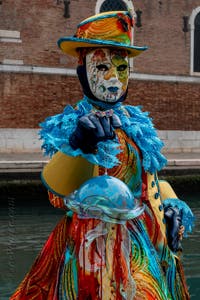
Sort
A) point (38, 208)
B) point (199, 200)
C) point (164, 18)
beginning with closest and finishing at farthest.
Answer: point (38, 208)
point (199, 200)
point (164, 18)

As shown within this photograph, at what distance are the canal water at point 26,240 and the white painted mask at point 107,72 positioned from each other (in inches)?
101

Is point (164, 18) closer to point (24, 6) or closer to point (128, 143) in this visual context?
point (24, 6)

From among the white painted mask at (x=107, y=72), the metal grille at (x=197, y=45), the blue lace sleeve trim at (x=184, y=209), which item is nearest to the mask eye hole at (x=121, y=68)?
the white painted mask at (x=107, y=72)

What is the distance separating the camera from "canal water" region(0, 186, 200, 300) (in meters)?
4.86

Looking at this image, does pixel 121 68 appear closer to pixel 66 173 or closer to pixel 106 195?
pixel 66 173

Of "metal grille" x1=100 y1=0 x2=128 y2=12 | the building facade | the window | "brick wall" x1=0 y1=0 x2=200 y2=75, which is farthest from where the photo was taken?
the window

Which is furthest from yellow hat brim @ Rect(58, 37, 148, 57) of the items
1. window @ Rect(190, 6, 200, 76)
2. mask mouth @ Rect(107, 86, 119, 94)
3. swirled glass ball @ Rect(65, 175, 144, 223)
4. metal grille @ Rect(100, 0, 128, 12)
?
Answer: window @ Rect(190, 6, 200, 76)

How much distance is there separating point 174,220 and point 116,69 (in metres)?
0.75

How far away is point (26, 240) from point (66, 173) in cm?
459

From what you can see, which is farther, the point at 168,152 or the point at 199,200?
the point at 168,152

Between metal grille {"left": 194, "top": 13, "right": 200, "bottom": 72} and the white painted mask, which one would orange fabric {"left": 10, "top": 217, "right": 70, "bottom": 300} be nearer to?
the white painted mask

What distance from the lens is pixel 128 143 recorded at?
2.26 meters

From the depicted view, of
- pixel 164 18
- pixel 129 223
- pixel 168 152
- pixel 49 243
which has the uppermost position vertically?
pixel 164 18

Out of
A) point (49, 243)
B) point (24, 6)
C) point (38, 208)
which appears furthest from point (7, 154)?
point (49, 243)
